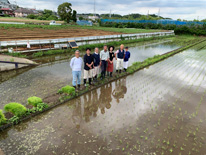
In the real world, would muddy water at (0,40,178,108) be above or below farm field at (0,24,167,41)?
below

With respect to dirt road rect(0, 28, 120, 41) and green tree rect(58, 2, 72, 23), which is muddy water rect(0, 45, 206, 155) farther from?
green tree rect(58, 2, 72, 23)

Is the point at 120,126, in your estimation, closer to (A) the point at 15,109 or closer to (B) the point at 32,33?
(A) the point at 15,109

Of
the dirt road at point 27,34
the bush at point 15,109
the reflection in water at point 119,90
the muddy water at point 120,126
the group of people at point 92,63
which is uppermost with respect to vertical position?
the dirt road at point 27,34

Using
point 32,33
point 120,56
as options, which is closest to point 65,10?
point 32,33

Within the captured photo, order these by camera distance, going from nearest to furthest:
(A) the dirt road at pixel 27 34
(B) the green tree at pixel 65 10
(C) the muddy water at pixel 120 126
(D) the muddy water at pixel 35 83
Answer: (C) the muddy water at pixel 120 126, (D) the muddy water at pixel 35 83, (A) the dirt road at pixel 27 34, (B) the green tree at pixel 65 10

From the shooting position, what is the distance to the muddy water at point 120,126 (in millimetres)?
3322

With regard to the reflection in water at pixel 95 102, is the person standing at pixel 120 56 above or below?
above

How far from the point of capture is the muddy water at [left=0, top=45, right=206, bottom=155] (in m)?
3.32

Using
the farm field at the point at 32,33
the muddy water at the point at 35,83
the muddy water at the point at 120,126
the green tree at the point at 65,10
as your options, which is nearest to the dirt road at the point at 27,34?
the farm field at the point at 32,33

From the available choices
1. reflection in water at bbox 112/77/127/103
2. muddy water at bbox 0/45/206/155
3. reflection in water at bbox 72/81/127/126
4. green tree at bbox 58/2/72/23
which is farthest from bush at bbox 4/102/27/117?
green tree at bbox 58/2/72/23

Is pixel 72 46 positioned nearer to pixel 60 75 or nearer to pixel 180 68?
pixel 60 75

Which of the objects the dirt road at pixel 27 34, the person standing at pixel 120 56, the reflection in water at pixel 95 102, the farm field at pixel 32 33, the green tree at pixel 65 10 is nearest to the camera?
the reflection in water at pixel 95 102

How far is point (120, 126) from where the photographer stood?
407cm

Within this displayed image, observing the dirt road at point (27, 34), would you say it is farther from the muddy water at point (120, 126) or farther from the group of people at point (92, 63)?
the muddy water at point (120, 126)
